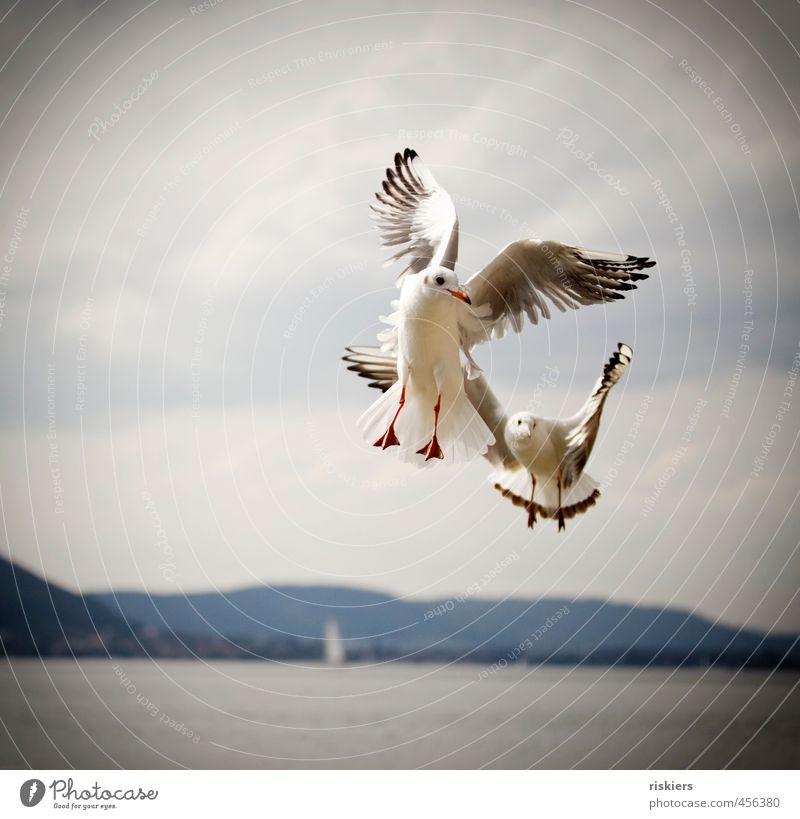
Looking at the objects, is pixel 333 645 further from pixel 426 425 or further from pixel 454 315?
pixel 454 315

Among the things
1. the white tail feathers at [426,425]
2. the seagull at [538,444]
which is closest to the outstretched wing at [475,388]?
the seagull at [538,444]

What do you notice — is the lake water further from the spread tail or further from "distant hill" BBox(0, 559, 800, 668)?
the spread tail

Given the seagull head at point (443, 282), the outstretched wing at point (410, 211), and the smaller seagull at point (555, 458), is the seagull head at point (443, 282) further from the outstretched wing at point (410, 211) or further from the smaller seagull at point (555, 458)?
the smaller seagull at point (555, 458)

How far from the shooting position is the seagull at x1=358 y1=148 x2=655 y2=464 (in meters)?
3.45

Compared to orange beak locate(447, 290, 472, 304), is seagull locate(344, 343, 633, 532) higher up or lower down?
lower down

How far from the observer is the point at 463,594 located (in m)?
4.60

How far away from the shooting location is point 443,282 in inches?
130

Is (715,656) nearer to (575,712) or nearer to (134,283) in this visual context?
(575,712)

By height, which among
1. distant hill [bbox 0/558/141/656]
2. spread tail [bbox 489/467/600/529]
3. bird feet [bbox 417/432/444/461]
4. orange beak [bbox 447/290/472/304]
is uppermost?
orange beak [bbox 447/290/472/304]

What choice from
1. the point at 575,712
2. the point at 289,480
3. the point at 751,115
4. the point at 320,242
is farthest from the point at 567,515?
the point at 751,115

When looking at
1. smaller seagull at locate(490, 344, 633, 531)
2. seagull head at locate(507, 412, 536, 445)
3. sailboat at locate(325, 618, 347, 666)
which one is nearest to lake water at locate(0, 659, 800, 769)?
sailboat at locate(325, 618, 347, 666)

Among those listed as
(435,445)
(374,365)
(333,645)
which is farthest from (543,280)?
(333,645)

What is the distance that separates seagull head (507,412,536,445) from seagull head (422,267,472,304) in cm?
77

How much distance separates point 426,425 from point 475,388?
0.30m
